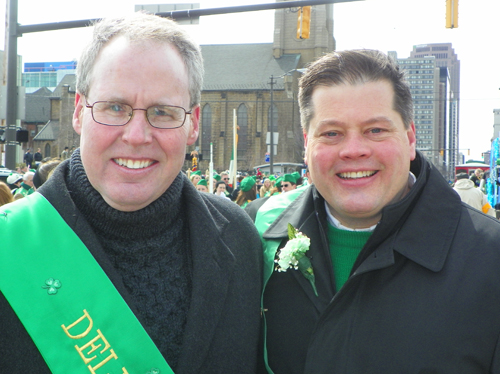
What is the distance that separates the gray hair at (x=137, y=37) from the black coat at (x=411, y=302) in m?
1.08

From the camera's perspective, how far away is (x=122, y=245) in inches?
92.2

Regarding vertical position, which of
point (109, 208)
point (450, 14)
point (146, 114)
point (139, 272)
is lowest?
point (139, 272)

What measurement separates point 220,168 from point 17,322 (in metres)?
56.6

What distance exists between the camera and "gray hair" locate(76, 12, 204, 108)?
7.39 ft

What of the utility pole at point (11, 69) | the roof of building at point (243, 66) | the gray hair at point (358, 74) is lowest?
the gray hair at point (358, 74)

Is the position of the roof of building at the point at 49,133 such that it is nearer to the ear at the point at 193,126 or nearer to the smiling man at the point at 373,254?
the ear at the point at 193,126

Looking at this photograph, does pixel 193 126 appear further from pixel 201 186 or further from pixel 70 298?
pixel 201 186

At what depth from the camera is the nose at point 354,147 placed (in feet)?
8.16

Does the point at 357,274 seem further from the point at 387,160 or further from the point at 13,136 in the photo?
the point at 13,136

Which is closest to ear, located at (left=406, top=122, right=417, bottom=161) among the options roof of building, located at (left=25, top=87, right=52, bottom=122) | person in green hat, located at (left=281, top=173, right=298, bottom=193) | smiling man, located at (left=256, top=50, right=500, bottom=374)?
smiling man, located at (left=256, top=50, right=500, bottom=374)

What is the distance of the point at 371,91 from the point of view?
2521 mm

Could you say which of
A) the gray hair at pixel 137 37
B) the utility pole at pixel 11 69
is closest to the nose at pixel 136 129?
the gray hair at pixel 137 37

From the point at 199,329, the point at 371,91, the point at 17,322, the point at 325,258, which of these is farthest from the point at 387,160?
the point at 17,322

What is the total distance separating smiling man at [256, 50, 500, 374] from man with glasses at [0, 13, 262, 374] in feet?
1.15
